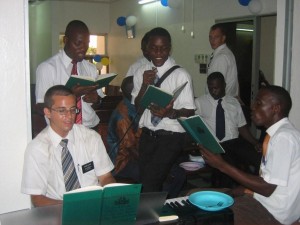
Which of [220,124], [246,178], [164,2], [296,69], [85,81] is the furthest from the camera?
[164,2]

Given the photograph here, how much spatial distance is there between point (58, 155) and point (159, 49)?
Result: 46.2 inches

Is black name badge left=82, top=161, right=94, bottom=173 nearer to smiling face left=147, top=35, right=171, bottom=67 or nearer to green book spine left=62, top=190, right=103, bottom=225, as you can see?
green book spine left=62, top=190, right=103, bottom=225

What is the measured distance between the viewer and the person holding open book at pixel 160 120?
266 cm

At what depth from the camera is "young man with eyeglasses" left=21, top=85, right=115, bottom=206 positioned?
1798mm

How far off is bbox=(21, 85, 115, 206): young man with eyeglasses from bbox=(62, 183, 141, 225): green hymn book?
1.78ft

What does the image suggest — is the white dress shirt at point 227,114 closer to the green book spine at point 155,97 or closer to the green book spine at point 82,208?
the green book spine at point 155,97

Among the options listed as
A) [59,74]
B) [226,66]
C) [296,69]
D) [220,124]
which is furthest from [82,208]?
[226,66]

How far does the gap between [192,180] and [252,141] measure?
1.25 m

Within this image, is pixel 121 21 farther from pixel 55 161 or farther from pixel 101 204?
pixel 101 204

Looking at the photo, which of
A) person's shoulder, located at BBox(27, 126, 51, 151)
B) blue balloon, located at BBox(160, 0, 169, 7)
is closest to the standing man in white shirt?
blue balloon, located at BBox(160, 0, 169, 7)

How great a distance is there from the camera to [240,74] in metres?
5.73

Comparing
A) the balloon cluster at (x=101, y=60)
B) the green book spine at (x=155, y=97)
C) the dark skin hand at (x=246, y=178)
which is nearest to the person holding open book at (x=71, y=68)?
the green book spine at (x=155, y=97)

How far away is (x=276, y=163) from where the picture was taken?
1.83 meters

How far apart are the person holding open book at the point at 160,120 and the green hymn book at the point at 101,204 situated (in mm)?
1261
